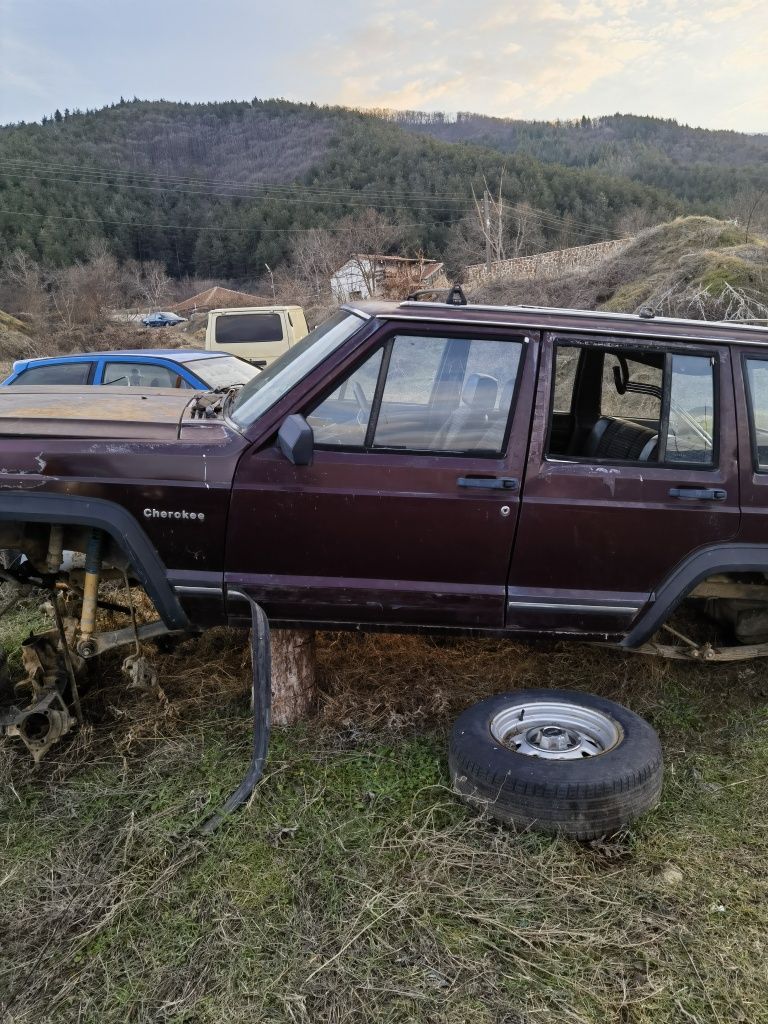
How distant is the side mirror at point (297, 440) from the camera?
2805 millimetres

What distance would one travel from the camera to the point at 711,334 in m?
3.20

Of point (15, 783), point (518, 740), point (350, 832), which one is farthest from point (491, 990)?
point (15, 783)

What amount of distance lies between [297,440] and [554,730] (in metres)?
1.70

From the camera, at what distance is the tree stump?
3.45 m

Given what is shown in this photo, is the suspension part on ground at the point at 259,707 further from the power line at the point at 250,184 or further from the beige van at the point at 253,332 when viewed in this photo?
the power line at the point at 250,184

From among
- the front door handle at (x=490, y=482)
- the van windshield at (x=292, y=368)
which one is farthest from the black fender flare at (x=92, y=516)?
the front door handle at (x=490, y=482)

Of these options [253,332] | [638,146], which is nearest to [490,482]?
[253,332]

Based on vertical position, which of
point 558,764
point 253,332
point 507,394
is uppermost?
point 253,332

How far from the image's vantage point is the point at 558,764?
9.01 ft

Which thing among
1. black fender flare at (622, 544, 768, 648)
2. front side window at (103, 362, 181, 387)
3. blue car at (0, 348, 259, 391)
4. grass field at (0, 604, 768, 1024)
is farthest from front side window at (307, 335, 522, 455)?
front side window at (103, 362, 181, 387)

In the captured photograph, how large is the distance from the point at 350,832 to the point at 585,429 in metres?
2.48

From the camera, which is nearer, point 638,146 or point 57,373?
point 57,373

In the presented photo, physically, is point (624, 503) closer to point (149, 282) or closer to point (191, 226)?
point (149, 282)

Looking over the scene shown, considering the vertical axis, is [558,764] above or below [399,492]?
below
